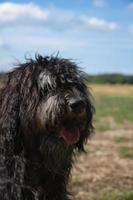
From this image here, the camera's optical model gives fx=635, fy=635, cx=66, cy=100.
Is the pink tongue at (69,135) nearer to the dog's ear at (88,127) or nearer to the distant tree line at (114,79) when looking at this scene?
the dog's ear at (88,127)

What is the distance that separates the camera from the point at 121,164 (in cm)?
1339

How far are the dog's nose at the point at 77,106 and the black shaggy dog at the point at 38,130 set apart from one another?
21mm

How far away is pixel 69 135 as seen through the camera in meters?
5.95

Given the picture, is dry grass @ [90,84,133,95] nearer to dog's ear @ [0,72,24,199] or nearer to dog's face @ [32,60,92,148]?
dog's face @ [32,60,92,148]

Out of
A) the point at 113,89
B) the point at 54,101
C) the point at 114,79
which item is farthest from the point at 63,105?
the point at 114,79

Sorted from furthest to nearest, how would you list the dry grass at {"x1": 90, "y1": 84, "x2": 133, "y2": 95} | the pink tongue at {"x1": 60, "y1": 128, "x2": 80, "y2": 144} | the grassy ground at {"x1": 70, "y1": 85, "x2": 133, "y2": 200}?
the dry grass at {"x1": 90, "y1": 84, "x2": 133, "y2": 95}, the grassy ground at {"x1": 70, "y1": 85, "x2": 133, "y2": 200}, the pink tongue at {"x1": 60, "y1": 128, "x2": 80, "y2": 144}

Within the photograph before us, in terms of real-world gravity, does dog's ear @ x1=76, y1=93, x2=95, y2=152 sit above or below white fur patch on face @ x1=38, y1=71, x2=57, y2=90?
below

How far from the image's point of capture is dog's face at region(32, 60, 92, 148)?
19.0ft

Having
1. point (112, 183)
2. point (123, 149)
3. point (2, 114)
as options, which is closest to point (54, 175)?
point (2, 114)

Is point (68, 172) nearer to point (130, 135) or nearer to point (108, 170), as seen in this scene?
point (108, 170)

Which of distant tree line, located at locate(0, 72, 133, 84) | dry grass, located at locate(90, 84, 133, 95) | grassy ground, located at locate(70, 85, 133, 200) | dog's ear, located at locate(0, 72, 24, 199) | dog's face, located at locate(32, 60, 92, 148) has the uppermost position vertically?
dog's face, located at locate(32, 60, 92, 148)

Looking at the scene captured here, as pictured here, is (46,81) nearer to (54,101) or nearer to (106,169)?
(54,101)

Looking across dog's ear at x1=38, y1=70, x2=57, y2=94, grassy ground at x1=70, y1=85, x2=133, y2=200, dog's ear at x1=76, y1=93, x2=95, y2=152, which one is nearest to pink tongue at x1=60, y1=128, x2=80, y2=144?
dog's ear at x1=76, y1=93, x2=95, y2=152

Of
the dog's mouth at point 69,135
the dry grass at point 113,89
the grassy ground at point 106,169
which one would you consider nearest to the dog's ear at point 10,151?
the dog's mouth at point 69,135
